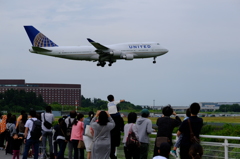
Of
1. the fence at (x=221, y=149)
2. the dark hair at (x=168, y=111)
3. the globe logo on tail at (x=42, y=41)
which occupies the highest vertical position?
the globe logo on tail at (x=42, y=41)

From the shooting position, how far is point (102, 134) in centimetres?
1234

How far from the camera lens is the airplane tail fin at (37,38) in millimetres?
65281

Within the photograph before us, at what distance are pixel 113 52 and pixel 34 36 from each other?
15686 mm

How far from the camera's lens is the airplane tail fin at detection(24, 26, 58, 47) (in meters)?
65.3

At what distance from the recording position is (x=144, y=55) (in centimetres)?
5900

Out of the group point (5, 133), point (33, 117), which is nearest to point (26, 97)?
point (5, 133)

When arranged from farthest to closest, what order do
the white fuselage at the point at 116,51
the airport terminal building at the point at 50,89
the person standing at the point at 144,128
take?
the airport terminal building at the point at 50,89, the white fuselage at the point at 116,51, the person standing at the point at 144,128

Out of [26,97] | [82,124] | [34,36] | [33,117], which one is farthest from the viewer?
[26,97]

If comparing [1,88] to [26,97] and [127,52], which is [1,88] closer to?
[26,97]

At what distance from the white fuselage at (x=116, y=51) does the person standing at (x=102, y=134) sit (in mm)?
46129

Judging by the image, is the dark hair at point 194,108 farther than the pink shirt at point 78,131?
No

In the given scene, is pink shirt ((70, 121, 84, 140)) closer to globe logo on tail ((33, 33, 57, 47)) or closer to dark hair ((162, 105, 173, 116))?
dark hair ((162, 105, 173, 116))

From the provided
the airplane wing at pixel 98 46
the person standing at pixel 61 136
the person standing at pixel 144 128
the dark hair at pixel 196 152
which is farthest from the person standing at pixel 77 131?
the airplane wing at pixel 98 46

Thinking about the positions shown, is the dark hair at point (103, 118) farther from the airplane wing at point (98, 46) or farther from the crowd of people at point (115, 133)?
the airplane wing at point (98, 46)
